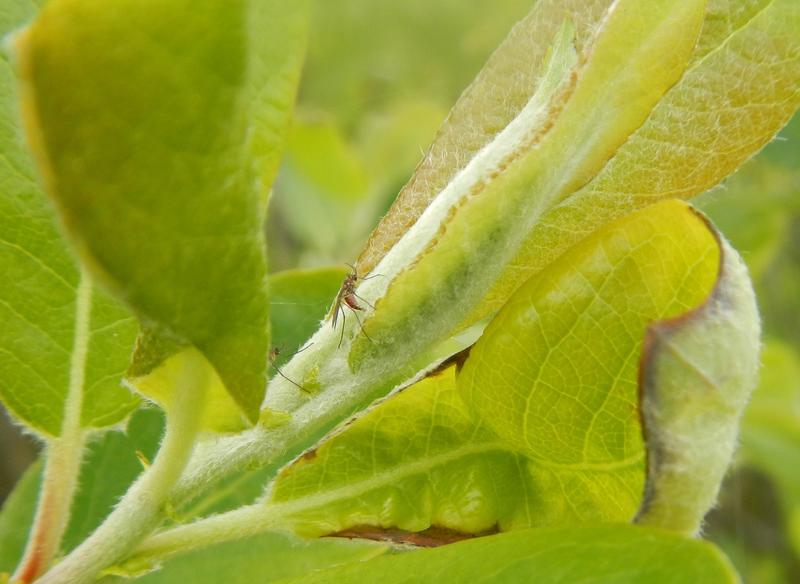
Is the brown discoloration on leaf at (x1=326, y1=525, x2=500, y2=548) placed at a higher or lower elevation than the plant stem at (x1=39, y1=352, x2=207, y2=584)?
lower

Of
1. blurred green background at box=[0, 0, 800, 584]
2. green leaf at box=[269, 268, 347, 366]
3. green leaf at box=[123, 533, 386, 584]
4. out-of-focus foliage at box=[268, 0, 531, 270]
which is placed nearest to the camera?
green leaf at box=[123, 533, 386, 584]

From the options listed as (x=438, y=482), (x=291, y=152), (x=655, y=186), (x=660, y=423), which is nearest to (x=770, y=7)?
(x=655, y=186)

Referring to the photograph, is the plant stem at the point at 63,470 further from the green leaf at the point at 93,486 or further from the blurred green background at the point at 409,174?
the blurred green background at the point at 409,174

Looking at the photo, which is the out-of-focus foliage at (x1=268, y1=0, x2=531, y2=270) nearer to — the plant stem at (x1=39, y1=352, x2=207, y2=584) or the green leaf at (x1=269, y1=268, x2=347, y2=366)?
the green leaf at (x1=269, y1=268, x2=347, y2=366)

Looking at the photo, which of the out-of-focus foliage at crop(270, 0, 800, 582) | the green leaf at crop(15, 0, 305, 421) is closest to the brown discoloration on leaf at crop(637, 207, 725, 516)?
the green leaf at crop(15, 0, 305, 421)

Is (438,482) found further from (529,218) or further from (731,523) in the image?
(731,523)

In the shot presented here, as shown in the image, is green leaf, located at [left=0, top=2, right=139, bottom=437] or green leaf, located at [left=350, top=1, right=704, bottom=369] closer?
green leaf, located at [left=350, top=1, right=704, bottom=369]
